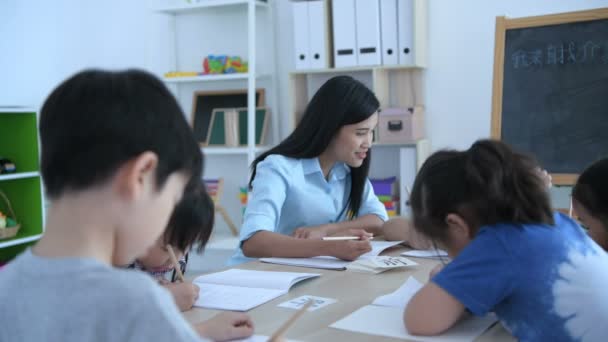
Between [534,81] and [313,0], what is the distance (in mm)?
1343

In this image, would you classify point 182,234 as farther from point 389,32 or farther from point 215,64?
point 215,64

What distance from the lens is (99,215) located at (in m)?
0.71

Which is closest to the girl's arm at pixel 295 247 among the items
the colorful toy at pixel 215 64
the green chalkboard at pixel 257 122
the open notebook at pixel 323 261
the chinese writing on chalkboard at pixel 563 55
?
the open notebook at pixel 323 261

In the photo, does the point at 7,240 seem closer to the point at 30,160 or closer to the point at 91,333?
the point at 30,160

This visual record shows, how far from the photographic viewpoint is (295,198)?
2059mm

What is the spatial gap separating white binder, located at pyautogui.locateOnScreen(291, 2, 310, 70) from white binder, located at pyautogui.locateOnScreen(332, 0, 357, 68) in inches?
6.8

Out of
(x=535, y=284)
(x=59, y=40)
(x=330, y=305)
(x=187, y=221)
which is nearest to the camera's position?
(x=535, y=284)

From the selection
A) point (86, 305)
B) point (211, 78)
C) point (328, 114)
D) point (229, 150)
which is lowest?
point (229, 150)

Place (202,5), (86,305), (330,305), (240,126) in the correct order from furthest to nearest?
(240,126) < (202,5) < (330,305) < (86,305)

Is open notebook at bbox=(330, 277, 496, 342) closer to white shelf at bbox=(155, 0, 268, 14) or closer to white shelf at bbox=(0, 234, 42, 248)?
white shelf at bbox=(0, 234, 42, 248)

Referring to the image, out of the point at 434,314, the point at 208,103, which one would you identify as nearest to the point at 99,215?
the point at 434,314

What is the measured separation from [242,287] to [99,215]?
76 centimetres

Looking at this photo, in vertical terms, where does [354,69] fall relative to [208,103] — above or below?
above

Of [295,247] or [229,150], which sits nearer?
[295,247]
